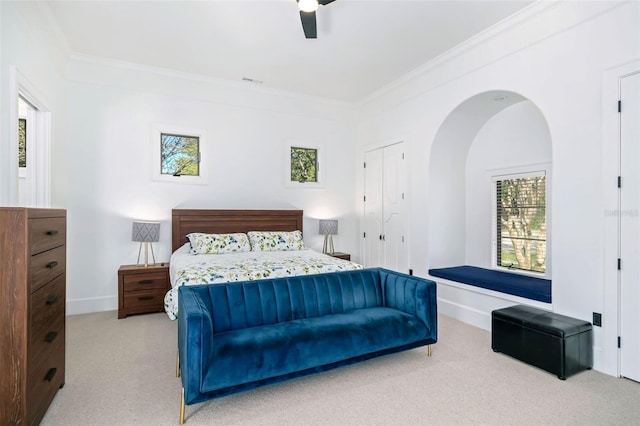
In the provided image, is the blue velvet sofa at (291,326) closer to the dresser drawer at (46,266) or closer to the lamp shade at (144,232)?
the dresser drawer at (46,266)

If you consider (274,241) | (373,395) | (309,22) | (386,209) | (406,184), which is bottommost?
(373,395)

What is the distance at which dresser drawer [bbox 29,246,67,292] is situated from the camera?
1920mm

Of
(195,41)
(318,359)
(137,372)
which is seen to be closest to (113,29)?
(195,41)

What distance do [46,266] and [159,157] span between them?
2948 mm

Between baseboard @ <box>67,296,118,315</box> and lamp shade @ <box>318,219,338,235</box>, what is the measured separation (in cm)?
315

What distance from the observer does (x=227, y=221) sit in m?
5.09

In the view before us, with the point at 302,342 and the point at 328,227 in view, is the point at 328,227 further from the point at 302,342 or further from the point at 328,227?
the point at 302,342

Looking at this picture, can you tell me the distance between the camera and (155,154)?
475cm

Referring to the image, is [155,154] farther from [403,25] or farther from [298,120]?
[403,25]

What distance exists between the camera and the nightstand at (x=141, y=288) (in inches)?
164

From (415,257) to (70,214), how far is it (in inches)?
184

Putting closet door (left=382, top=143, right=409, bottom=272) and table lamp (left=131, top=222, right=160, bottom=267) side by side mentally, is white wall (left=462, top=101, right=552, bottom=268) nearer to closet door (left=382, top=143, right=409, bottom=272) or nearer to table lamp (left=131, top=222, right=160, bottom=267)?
closet door (left=382, top=143, right=409, bottom=272)

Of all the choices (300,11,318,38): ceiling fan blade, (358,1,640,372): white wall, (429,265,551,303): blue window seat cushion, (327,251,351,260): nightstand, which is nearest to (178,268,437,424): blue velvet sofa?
(429,265,551,303): blue window seat cushion

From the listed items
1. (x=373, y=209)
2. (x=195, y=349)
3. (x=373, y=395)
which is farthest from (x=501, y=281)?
(x=195, y=349)
